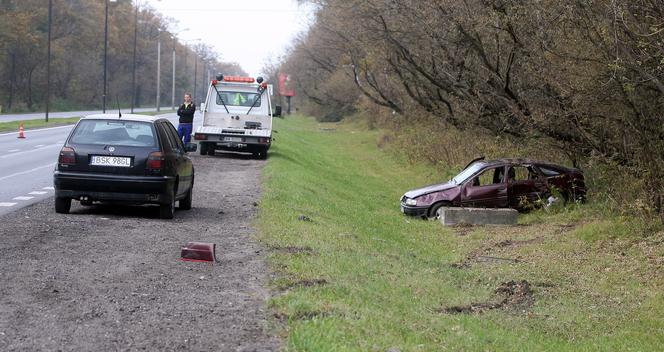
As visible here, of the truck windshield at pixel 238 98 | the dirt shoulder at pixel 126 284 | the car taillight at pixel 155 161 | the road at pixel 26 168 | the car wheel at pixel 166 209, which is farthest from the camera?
the truck windshield at pixel 238 98

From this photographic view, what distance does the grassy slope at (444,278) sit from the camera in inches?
282

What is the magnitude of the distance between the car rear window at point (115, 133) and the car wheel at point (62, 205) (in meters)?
0.83

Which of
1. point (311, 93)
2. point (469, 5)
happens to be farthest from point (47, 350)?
point (311, 93)

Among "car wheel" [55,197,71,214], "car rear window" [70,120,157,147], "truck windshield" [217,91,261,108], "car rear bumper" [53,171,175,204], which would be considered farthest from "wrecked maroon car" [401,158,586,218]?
"truck windshield" [217,91,261,108]

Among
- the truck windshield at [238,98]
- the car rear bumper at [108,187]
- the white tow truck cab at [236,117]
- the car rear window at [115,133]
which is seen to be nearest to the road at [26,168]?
the car rear bumper at [108,187]

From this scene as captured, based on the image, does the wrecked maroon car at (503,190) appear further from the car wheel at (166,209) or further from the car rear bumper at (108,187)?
the car rear bumper at (108,187)

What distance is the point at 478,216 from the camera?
1875 cm

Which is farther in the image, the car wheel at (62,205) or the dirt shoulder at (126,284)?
the car wheel at (62,205)

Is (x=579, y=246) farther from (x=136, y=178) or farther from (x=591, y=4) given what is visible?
(x=136, y=178)

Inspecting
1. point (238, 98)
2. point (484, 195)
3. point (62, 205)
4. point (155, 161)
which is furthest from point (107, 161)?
point (238, 98)

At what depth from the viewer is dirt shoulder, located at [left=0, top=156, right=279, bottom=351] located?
6.19 m

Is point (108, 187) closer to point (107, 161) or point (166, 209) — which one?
point (107, 161)

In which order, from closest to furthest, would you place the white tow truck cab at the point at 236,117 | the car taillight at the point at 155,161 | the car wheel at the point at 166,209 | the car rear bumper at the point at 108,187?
the car rear bumper at the point at 108,187, the car taillight at the point at 155,161, the car wheel at the point at 166,209, the white tow truck cab at the point at 236,117

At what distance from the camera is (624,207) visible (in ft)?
54.0
